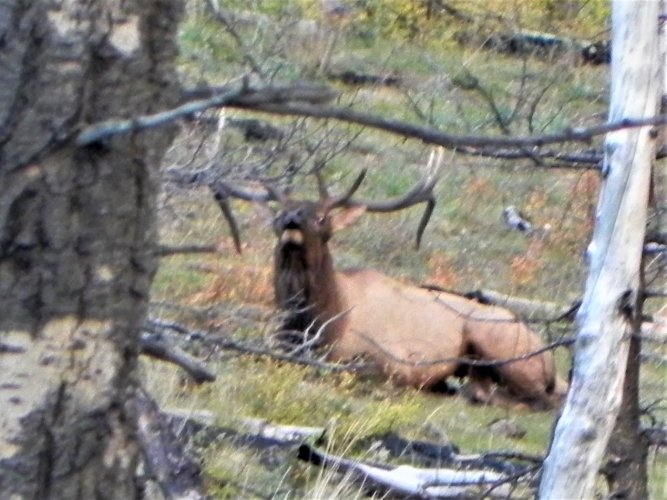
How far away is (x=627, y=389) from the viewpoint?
534cm

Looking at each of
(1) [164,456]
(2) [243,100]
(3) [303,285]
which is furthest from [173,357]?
(3) [303,285]

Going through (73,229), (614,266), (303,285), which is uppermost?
(73,229)

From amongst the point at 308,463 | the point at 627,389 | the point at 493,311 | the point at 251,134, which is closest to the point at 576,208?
the point at 251,134

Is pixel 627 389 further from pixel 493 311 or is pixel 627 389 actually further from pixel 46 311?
pixel 493 311

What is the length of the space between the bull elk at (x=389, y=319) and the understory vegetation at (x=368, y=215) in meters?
0.30

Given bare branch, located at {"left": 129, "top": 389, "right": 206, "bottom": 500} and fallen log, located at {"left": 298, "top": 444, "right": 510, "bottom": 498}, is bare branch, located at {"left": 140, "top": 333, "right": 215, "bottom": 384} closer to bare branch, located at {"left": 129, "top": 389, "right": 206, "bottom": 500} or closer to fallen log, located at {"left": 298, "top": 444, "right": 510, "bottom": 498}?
A: bare branch, located at {"left": 129, "top": 389, "right": 206, "bottom": 500}

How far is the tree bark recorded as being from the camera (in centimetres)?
263

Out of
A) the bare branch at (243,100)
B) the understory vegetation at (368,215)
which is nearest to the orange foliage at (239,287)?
the understory vegetation at (368,215)

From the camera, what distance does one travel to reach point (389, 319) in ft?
38.7

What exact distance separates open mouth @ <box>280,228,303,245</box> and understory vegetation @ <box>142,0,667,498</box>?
0.35 metres

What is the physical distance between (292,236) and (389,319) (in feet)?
4.08

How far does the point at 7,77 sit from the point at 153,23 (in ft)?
0.98

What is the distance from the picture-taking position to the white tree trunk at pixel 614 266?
489 centimetres

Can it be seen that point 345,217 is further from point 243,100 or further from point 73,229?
point 243,100
